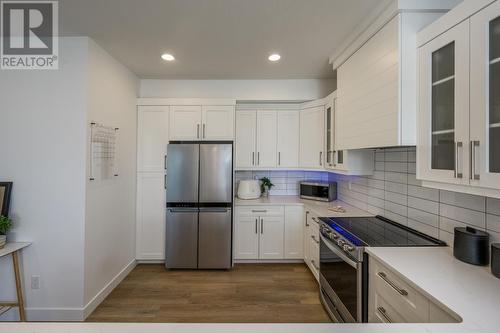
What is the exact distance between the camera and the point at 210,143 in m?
3.45

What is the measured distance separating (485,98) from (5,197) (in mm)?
3521

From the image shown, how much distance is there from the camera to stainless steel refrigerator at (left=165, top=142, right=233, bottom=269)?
10.9ft

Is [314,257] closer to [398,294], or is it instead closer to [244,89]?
[398,294]

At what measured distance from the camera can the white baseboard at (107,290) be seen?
2423 millimetres

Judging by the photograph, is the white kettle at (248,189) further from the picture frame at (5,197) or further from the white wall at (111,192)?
the picture frame at (5,197)

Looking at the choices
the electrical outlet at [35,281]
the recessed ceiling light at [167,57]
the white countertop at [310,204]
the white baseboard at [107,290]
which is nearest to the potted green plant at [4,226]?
the electrical outlet at [35,281]

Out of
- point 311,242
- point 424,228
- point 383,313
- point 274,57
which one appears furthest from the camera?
point 311,242

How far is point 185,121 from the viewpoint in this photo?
3531mm

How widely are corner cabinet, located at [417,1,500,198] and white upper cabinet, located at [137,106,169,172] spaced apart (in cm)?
301

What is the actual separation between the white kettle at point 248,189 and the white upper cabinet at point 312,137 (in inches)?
30.6

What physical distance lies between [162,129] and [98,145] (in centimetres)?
108

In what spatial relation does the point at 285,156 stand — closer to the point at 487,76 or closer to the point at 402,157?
the point at 402,157

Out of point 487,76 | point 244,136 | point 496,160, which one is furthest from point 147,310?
point 487,76

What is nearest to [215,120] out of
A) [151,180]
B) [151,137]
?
[151,137]
